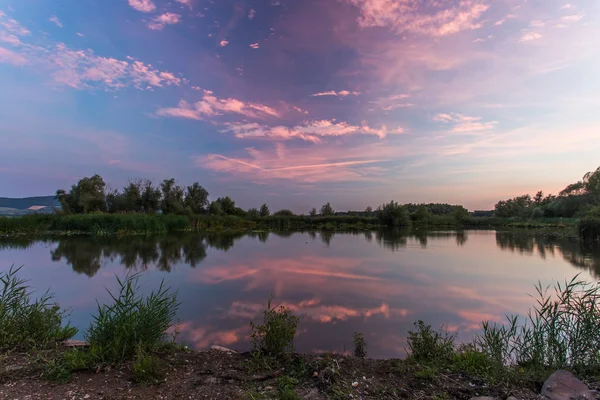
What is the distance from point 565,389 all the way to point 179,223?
3147 centimetres

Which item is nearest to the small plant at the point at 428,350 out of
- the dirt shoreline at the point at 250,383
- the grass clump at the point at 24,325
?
the dirt shoreline at the point at 250,383

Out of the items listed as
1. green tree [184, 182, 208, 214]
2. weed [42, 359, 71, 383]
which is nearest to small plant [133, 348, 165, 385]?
weed [42, 359, 71, 383]

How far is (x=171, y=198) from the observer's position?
40781 millimetres

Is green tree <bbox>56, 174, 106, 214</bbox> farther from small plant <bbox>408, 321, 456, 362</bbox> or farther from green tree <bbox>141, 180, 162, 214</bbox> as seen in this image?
small plant <bbox>408, 321, 456, 362</bbox>

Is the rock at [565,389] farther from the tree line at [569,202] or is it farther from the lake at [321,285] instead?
the tree line at [569,202]

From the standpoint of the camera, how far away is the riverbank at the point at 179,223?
73.5 ft

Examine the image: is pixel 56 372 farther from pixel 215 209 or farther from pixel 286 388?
pixel 215 209

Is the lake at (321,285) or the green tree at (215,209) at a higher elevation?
the green tree at (215,209)

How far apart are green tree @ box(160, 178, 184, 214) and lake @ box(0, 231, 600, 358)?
25.1 meters

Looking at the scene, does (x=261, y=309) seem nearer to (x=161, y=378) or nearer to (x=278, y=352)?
(x=278, y=352)

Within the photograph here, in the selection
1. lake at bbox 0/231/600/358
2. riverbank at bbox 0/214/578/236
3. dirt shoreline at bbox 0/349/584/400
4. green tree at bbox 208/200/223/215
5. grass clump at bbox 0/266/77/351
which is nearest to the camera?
dirt shoreline at bbox 0/349/584/400

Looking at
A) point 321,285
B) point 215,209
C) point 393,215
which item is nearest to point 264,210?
point 215,209

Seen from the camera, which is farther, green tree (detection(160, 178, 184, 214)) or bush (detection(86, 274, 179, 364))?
green tree (detection(160, 178, 184, 214))

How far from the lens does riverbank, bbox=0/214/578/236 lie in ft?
73.5
